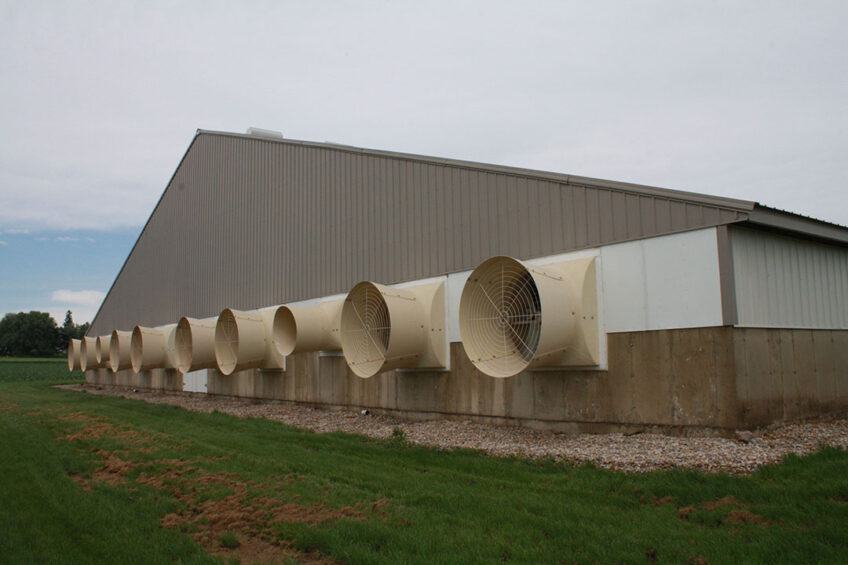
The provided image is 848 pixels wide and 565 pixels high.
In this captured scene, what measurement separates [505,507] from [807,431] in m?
5.40

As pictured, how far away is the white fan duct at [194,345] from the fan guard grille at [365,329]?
24.1 ft

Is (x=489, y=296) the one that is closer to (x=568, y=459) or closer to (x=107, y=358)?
(x=568, y=459)

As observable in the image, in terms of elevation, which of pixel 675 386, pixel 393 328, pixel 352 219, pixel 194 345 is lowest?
pixel 675 386

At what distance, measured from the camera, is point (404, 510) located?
20.1 feet

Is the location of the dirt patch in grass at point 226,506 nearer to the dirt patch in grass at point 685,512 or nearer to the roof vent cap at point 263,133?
the dirt patch in grass at point 685,512

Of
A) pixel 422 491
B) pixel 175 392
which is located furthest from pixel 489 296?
pixel 175 392

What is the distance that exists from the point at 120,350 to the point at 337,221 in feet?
46.5

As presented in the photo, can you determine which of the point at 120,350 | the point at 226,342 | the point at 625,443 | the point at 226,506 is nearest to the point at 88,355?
the point at 120,350

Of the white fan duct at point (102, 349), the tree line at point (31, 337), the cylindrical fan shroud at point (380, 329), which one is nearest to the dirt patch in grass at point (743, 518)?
the cylindrical fan shroud at point (380, 329)

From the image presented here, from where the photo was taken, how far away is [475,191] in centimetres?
1262

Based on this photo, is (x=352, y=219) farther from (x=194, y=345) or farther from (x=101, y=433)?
(x=101, y=433)

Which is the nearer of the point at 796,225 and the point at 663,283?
the point at 663,283

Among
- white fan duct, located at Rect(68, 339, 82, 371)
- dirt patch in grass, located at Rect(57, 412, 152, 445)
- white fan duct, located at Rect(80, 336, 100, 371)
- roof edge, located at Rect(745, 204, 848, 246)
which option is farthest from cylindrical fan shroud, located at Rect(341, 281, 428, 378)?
white fan duct, located at Rect(68, 339, 82, 371)

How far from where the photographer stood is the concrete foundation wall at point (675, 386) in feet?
28.1
